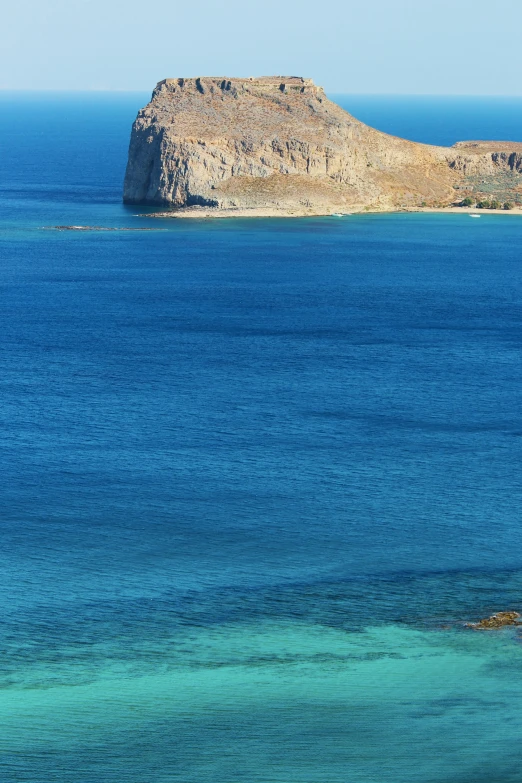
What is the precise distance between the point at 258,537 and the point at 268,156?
10218 centimetres

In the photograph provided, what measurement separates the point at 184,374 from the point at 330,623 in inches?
1383

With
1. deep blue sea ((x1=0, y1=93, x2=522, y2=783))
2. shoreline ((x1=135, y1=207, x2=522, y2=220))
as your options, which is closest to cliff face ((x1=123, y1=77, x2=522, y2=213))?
shoreline ((x1=135, y1=207, x2=522, y2=220))

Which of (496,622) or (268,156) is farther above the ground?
(268,156)

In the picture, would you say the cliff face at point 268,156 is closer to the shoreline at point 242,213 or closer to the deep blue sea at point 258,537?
the shoreline at point 242,213

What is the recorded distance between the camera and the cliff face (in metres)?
148

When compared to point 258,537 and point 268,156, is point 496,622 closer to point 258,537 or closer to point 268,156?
point 258,537

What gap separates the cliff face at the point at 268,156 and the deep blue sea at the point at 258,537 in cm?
4737

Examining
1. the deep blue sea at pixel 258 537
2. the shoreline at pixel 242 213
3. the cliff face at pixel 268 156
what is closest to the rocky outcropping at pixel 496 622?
the deep blue sea at pixel 258 537

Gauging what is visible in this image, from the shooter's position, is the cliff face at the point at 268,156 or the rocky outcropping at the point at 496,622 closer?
the rocky outcropping at the point at 496,622


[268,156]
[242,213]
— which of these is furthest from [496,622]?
[268,156]

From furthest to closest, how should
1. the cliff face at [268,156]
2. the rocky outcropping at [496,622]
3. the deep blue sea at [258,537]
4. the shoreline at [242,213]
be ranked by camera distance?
→ 1. the cliff face at [268,156]
2. the shoreline at [242,213]
3. the rocky outcropping at [496,622]
4. the deep blue sea at [258,537]

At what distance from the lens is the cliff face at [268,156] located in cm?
14788

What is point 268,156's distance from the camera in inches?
5851

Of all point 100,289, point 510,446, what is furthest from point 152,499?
point 100,289
